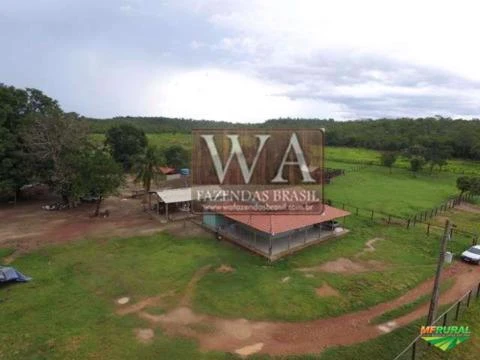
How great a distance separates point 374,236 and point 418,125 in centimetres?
7658

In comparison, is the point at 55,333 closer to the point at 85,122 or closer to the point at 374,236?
the point at 374,236

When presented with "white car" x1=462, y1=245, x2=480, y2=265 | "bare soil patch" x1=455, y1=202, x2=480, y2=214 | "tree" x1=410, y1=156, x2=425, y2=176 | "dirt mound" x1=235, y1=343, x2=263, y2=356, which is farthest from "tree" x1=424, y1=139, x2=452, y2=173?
"dirt mound" x1=235, y1=343, x2=263, y2=356

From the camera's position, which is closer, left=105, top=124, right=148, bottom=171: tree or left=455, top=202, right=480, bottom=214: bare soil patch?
left=455, top=202, right=480, bottom=214: bare soil patch

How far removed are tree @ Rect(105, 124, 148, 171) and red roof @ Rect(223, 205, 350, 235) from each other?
27.1 meters

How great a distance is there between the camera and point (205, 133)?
89.7 feet

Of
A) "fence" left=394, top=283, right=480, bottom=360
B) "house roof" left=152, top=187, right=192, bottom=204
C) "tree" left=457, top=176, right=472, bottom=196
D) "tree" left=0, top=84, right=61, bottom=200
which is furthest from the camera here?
"tree" left=457, top=176, right=472, bottom=196

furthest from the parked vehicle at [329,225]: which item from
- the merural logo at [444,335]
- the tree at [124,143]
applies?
the tree at [124,143]

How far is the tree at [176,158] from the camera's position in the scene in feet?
152

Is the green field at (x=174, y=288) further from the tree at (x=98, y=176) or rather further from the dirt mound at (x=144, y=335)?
the tree at (x=98, y=176)

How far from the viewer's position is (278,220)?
67.9 ft

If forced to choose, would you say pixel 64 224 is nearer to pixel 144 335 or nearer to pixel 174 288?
pixel 174 288

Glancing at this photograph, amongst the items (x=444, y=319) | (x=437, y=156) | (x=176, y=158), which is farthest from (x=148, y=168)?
(x=437, y=156)

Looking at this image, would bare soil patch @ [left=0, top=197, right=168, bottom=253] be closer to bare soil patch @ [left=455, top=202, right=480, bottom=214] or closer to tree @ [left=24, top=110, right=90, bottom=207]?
tree @ [left=24, top=110, right=90, bottom=207]

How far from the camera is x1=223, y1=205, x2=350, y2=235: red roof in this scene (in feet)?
64.1
